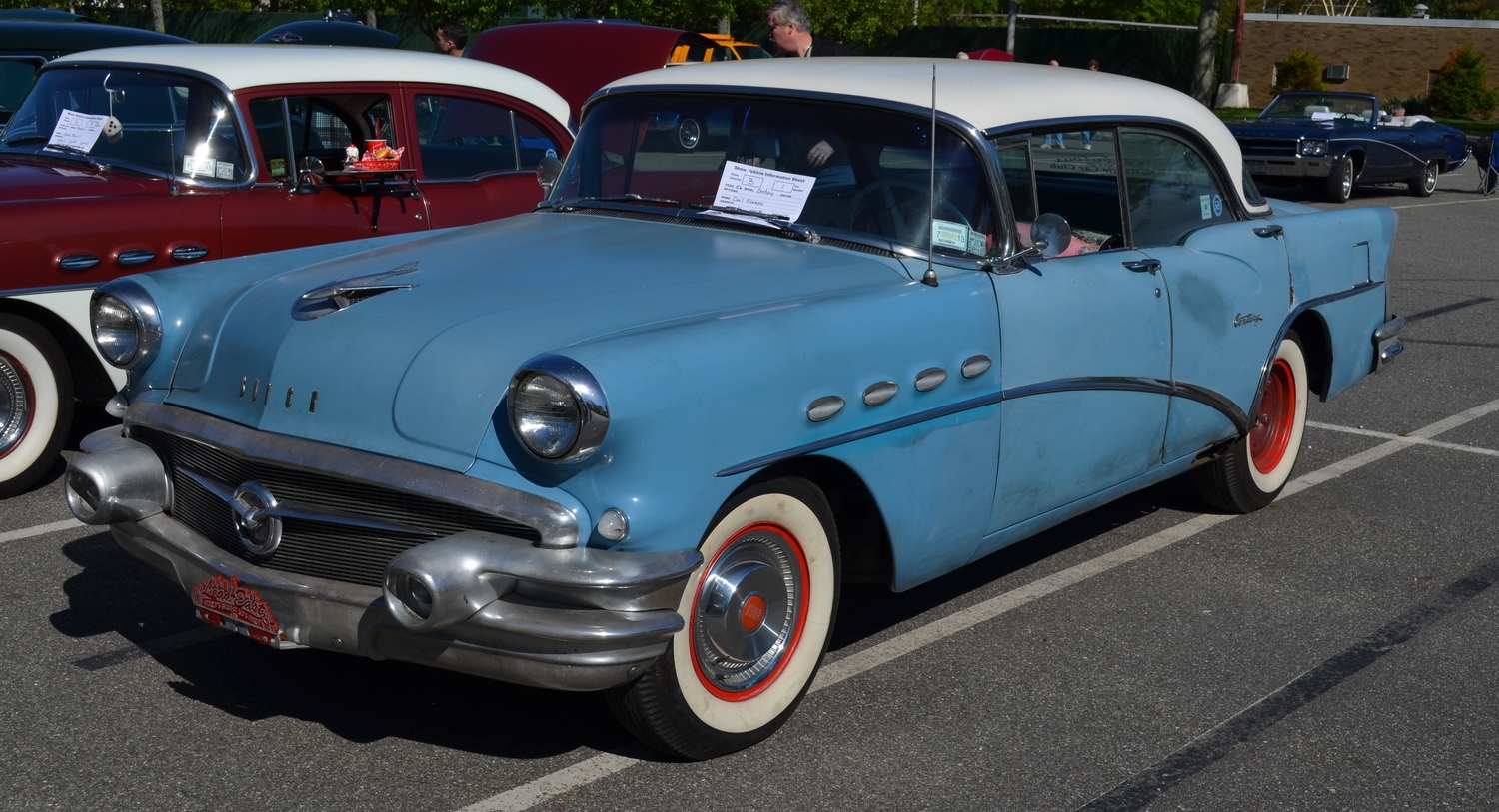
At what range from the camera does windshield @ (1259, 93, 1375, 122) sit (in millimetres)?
18875

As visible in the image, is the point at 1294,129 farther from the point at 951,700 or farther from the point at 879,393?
the point at 879,393

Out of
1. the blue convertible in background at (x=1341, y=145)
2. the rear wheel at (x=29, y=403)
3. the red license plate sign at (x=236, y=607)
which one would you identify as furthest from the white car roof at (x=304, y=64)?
the blue convertible in background at (x=1341, y=145)

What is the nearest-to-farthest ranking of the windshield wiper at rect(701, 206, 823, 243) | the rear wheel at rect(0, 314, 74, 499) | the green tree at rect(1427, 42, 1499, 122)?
the windshield wiper at rect(701, 206, 823, 243) < the rear wheel at rect(0, 314, 74, 499) < the green tree at rect(1427, 42, 1499, 122)

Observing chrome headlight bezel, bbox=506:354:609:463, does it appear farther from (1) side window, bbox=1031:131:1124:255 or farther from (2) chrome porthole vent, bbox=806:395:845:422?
(1) side window, bbox=1031:131:1124:255

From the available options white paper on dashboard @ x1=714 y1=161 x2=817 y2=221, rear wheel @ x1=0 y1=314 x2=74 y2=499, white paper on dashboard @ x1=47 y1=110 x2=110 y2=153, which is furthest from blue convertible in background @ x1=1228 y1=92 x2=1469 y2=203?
rear wheel @ x1=0 y1=314 x2=74 y2=499

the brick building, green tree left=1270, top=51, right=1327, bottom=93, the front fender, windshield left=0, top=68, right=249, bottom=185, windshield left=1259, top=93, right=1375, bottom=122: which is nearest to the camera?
the front fender

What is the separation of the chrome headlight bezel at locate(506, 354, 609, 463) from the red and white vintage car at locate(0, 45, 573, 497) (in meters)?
3.21

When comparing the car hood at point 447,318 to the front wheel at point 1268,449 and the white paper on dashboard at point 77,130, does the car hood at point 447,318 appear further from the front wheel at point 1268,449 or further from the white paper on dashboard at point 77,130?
the white paper on dashboard at point 77,130

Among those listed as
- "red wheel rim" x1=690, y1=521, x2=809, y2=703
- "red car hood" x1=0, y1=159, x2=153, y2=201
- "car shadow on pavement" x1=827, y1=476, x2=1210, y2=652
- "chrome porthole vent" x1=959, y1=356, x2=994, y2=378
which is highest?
"red car hood" x1=0, y1=159, x2=153, y2=201

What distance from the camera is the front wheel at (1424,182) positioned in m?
19.7

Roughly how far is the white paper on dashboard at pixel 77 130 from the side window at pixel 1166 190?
14.1 feet

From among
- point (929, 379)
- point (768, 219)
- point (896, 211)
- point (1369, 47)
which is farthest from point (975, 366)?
point (1369, 47)

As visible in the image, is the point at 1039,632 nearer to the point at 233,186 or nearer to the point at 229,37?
the point at 233,186

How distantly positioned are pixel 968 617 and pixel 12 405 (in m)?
3.68
